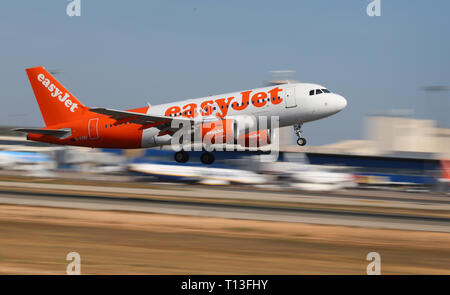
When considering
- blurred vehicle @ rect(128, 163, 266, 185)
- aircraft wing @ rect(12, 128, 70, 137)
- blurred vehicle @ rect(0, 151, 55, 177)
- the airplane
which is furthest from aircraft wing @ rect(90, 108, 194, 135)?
blurred vehicle @ rect(0, 151, 55, 177)

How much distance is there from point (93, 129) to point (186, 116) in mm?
7606

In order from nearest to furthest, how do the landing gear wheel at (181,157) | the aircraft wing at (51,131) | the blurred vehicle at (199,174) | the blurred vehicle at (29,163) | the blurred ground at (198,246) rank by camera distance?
the blurred ground at (198,246) < the landing gear wheel at (181,157) < the aircraft wing at (51,131) < the blurred vehicle at (199,174) < the blurred vehicle at (29,163)

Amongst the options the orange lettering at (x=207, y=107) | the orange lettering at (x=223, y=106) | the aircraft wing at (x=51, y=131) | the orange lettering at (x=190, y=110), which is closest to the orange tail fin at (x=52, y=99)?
the aircraft wing at (x=51, y=131)

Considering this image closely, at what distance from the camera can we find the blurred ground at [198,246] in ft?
64.1

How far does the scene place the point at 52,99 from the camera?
1756 inches

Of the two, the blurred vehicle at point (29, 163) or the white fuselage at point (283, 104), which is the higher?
the white fuselage at point (283, 104)

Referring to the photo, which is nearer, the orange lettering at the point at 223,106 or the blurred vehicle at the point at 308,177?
the orange lettering at the point at 223,106

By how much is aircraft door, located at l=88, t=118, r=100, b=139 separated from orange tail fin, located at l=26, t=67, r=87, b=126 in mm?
1796

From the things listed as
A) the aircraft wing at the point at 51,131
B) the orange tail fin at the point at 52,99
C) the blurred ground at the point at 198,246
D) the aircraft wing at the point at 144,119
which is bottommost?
the blurred ground at the point at 198,246

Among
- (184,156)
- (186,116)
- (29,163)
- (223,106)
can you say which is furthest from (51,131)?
(29,163)

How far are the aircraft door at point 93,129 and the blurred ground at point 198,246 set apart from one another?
11.3m

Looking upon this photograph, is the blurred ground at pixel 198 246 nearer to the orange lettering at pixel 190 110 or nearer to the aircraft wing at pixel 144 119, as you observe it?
the aircraft wing at pixel 144 119

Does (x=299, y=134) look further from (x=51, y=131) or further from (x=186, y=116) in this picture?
(x=51, y=131)

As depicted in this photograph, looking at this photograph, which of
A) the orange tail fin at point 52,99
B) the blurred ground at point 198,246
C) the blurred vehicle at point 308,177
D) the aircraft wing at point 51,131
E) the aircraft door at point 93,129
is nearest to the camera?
the blurred ground at point 198,246
